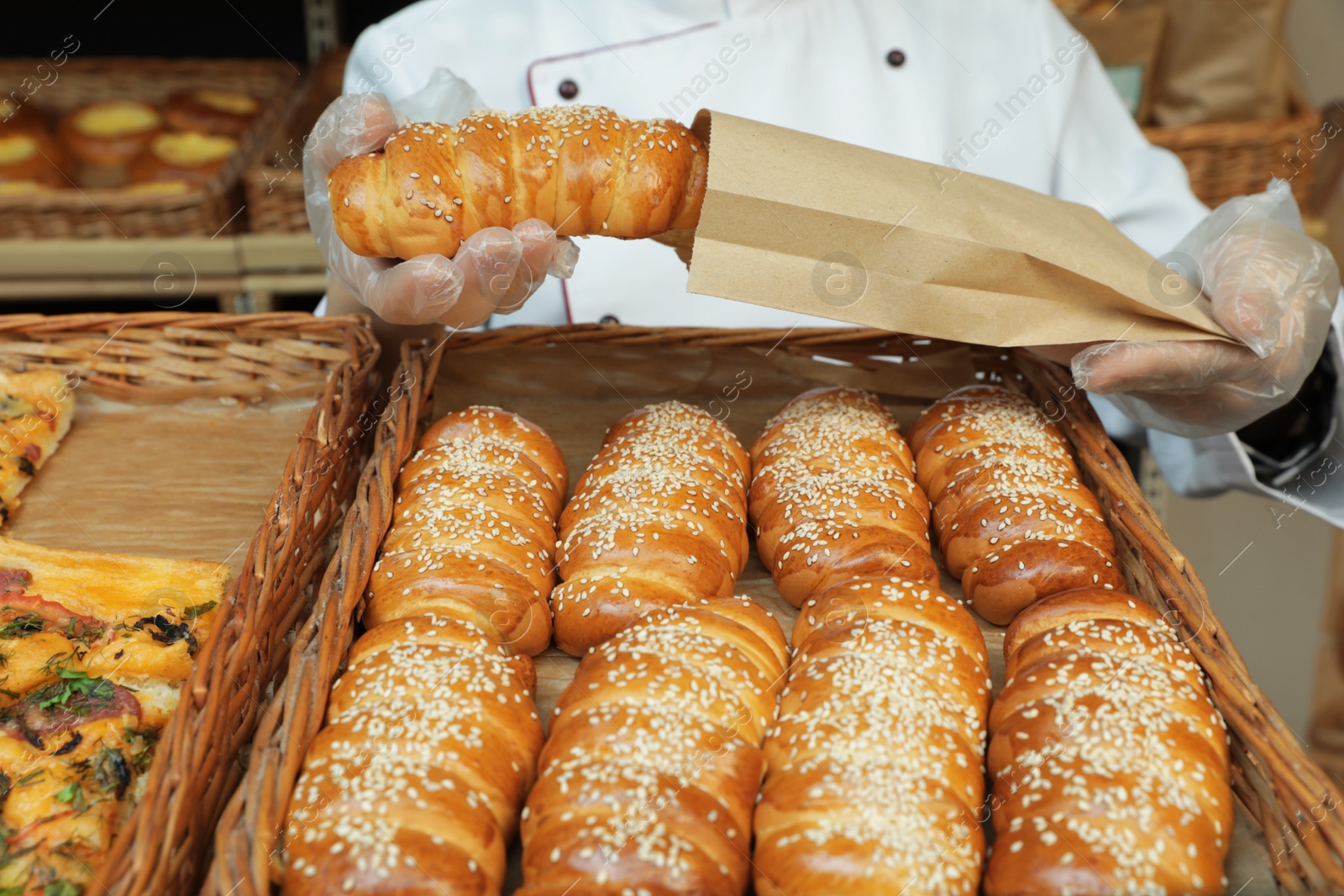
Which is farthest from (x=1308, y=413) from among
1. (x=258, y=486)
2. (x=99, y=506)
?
(x=99, y=506)

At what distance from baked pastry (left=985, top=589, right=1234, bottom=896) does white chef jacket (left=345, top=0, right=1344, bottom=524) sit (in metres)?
1.42

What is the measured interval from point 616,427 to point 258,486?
77 cm

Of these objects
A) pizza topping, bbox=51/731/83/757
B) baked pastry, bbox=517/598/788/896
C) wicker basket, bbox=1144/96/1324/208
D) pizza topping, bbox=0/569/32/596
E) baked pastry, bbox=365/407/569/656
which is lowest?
pizza topping, bbox=0/569/32/596

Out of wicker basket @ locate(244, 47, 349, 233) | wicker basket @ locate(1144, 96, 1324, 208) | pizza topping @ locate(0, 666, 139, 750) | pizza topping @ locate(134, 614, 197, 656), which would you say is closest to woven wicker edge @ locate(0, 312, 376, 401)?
pizza topping @ locate(134, 614, 197, 656)

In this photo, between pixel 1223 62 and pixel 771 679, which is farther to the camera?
pixel 1223 62

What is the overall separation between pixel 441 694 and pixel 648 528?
0.52m

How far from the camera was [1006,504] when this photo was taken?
6.24 feet

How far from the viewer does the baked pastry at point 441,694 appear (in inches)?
49.7

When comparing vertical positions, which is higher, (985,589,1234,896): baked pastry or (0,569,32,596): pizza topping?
(985,589,1234,896): baked pastry

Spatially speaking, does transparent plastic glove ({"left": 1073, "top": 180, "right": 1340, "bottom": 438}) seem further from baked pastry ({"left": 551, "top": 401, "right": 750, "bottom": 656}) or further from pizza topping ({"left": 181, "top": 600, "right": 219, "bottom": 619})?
pizza topping ({"left": 181, "top": 600, "right": 219, "bottom": 619})

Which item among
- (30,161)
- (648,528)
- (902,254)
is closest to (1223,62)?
(902,254)

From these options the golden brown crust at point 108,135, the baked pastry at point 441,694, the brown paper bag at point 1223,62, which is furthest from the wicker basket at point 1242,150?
the golden brown crust at point 108,135

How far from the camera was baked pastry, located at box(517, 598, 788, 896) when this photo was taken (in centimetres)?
126

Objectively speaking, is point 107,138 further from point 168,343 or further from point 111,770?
point 111,770
